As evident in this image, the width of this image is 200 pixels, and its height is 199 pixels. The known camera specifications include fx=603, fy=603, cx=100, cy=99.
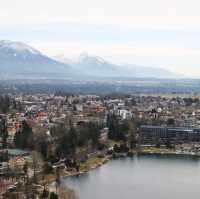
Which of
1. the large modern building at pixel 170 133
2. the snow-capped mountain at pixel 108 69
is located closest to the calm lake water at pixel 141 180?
the large modern building at pixel 170 133

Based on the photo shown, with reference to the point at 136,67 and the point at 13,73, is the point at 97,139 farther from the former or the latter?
the point at 136,67

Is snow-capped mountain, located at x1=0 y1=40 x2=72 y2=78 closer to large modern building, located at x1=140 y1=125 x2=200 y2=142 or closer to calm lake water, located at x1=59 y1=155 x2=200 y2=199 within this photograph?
large modern building, located at x1=140 y1=125 x2=200 y2=142

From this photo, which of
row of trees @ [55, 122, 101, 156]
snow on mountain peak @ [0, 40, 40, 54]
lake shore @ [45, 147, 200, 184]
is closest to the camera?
lake shore @ [45, 147, 200, 184]

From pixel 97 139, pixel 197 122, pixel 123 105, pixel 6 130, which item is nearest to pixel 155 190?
pixel 97 139

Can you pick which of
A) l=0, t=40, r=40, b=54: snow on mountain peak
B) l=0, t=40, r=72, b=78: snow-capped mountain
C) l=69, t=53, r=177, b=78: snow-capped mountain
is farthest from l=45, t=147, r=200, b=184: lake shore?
l=69, t=53, r=177, b=78: snow-capped mountain

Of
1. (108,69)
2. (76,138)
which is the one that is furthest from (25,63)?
(76,138)

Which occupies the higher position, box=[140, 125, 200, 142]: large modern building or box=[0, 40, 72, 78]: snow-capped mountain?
box=[0, 40, 72, 78]: snow-capped mountain
